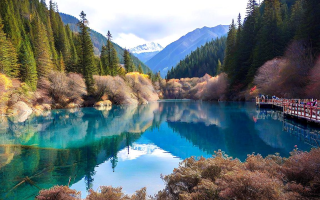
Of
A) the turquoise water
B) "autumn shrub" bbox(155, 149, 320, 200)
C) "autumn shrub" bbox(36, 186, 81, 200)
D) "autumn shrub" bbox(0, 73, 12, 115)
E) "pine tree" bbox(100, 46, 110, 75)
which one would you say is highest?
"pine tree" bbox(100, 46, 110, 75)

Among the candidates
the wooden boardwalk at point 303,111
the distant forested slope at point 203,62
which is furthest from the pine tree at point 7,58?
the distant forested slope at point 203,62

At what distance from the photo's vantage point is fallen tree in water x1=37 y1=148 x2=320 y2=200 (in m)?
3.48

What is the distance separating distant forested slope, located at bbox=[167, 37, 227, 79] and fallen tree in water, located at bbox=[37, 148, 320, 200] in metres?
113

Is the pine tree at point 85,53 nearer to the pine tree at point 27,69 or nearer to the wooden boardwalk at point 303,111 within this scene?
the pine tree at point 27,69

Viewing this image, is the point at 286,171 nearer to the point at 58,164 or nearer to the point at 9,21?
the point at 58,164

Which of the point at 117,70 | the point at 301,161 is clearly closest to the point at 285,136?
the point at 301,161

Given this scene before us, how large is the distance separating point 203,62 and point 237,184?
400 feet

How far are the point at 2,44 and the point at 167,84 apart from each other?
72.6 meters

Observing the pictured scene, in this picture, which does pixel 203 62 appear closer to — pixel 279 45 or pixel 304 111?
pixel 279 45

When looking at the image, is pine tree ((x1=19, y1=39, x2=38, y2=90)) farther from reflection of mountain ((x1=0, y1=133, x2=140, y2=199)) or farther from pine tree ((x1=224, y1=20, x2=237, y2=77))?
pine tree ((x1=224, y1=20, x2=237, y2=77))

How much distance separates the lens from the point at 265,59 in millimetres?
46938

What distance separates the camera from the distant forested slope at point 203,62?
11775 centimetres

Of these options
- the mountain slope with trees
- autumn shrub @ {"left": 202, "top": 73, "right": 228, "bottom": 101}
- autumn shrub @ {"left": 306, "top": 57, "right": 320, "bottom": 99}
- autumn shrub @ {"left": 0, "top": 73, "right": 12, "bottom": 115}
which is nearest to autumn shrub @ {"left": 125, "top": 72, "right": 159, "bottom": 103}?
autumn shrub @ {"left": 202, "top": 73, "right": 228, "bottom": 101}

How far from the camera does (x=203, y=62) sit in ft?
398
